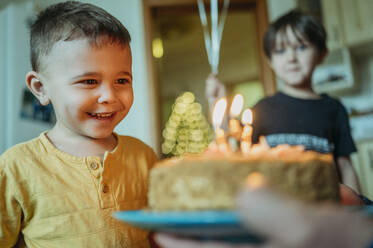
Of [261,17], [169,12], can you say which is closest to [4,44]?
[169,12]

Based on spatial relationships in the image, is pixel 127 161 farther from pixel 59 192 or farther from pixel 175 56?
pixel 175 56

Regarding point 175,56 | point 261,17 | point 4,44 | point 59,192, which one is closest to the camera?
point 59,192

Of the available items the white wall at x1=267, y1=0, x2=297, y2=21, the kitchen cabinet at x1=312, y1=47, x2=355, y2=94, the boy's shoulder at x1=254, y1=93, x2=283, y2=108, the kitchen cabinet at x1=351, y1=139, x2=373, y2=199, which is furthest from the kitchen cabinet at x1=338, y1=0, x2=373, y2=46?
the boy's shoulder at x1=254, y1=93, x2=283, y2=108

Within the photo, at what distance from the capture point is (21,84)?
243 cm

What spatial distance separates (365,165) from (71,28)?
2.72 m

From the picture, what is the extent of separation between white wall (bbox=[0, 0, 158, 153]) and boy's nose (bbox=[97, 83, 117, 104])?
155 centimetres

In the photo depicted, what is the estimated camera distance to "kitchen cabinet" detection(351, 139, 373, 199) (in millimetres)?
2729

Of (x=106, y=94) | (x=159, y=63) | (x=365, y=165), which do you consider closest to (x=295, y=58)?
(x=106, y=94)

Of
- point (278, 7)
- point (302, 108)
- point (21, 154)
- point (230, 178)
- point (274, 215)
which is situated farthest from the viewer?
point (278, 7)

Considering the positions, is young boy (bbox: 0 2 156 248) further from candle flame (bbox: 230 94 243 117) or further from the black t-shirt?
the black t-shirt

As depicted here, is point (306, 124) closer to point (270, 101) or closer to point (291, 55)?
point (270, 101)

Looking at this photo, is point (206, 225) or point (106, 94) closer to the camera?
point (206, 225)

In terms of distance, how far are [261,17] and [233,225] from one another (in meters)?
2.60

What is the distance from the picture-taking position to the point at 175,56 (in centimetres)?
651
